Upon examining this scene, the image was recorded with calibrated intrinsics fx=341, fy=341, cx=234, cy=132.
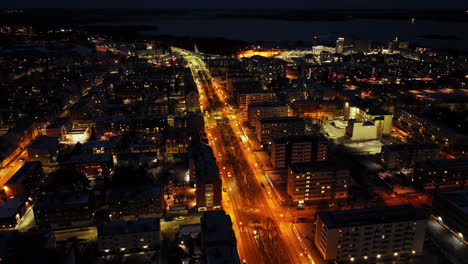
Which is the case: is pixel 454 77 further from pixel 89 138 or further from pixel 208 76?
pixel 89 138

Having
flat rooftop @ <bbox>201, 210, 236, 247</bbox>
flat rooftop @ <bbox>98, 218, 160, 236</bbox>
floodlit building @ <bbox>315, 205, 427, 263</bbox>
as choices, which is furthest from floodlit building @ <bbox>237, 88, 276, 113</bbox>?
floodlit building @ <bbox>315, 205, 427, 263</bbox>

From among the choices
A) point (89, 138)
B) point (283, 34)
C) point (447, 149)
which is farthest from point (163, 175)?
point (283, 34)

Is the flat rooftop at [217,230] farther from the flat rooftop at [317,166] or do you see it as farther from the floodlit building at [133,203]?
the flat rooftop at [317,166]

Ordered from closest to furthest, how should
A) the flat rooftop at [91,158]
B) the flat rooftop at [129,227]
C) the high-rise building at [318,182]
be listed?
the flat rooftop at [129,227] < the high-rise building at [318,182] < the flat rooftop at [91,158]

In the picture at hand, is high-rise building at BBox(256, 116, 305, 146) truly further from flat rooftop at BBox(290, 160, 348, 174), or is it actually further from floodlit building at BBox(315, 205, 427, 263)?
floodlit building at BBox(315, 205, 427, 263)

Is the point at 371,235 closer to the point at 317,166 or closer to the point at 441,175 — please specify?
the point at 317,166

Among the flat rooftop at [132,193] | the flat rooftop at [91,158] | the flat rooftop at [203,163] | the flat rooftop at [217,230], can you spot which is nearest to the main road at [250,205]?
the flat rooftop at [217,230]
